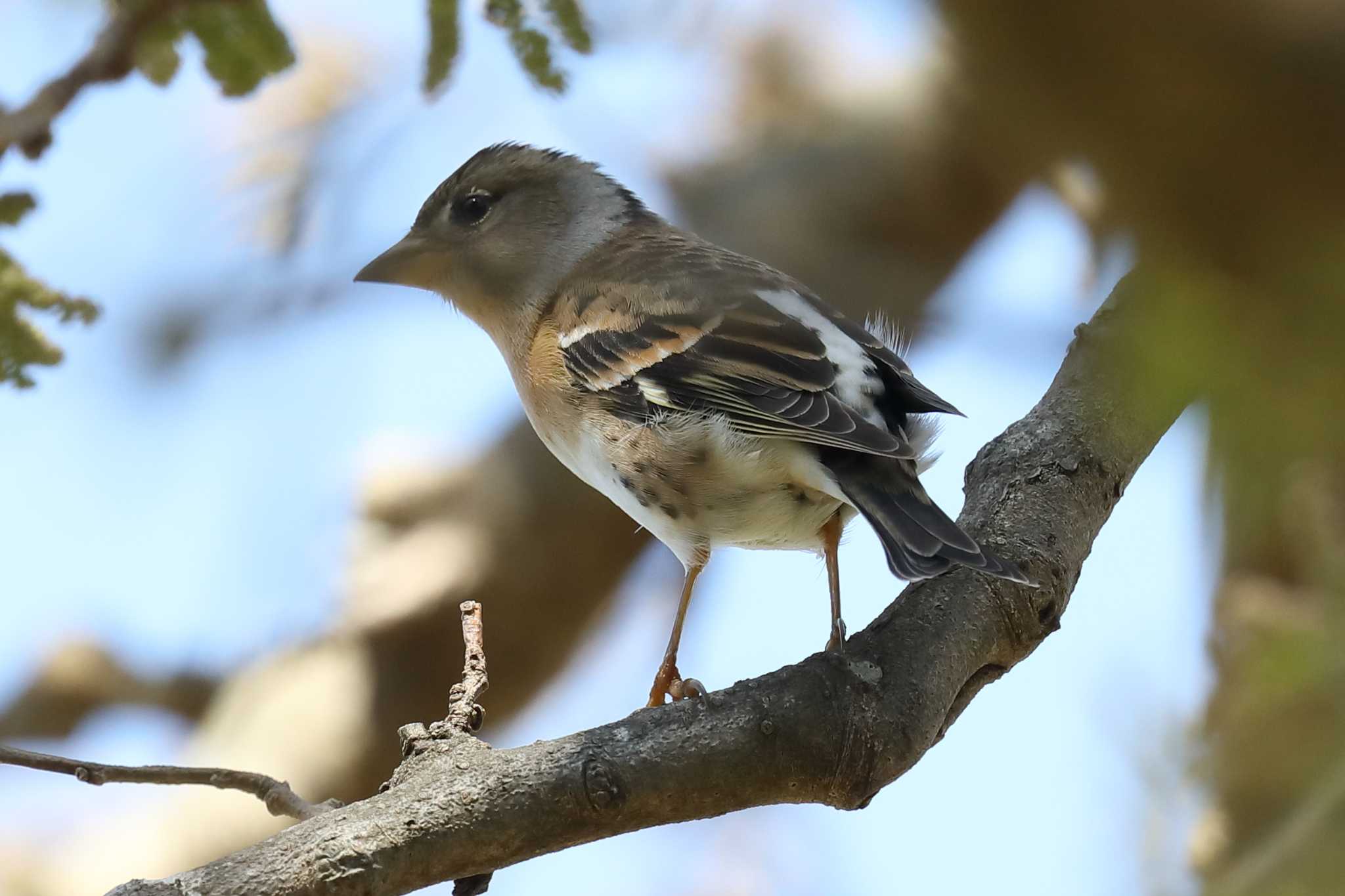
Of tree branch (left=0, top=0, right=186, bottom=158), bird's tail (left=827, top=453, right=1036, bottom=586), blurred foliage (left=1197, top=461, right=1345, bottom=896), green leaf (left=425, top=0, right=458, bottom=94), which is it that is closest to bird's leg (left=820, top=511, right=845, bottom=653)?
bird's tail (left=827, top=453, right=1036, bottom=586)

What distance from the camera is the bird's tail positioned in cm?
230

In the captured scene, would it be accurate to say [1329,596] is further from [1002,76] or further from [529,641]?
[529,641]

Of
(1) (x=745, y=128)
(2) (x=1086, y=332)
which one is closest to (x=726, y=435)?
(2) (x=1086, y=332)

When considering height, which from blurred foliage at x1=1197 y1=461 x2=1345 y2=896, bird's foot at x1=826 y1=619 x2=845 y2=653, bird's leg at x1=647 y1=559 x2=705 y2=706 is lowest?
blurred foliage at x1=1197 y1=461 x2=1345 y2=896

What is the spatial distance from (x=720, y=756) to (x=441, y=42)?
3.89 ft

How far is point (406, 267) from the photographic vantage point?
366 cm

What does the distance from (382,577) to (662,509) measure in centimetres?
259

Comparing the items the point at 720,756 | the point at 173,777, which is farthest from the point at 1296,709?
the point at 173,777

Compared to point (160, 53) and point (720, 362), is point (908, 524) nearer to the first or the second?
point (720, 362)

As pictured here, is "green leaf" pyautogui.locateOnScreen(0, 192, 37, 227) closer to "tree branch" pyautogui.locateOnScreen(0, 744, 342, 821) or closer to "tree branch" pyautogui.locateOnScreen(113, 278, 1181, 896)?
"tree branch" pyautogui.locateOnScreen(0, 744, 342, 821)

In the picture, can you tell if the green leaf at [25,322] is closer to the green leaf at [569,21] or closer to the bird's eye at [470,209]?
the green leaf at [569,21]

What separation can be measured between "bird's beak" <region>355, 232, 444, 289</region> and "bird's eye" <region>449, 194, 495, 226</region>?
0.44ft

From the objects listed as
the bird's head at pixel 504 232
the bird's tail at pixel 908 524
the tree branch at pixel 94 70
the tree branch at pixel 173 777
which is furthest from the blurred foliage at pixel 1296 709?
the bird's head at pixel 504 232

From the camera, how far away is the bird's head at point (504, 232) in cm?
365
